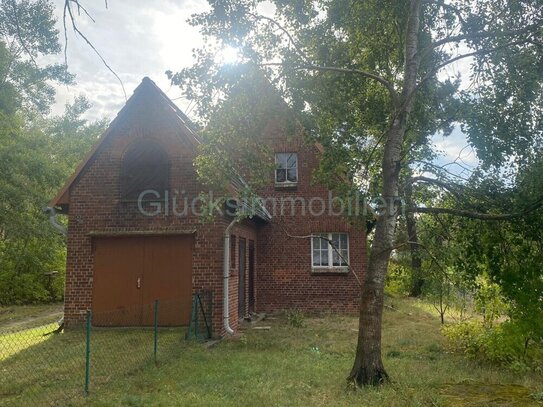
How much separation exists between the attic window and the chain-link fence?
2.89 metres

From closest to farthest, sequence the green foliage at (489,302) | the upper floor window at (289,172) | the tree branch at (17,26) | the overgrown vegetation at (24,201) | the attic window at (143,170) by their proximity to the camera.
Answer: the tree branch at (17,26) < the green foliage at (489,302) < the attic window at (143,170) < the upper floor window at (289,172) < the overgrown vegetation at (24,201)

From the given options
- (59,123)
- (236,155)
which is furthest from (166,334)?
(59,123)

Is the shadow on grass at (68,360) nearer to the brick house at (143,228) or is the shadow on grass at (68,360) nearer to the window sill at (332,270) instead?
the brick house at (143,228)

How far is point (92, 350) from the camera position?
10.1m

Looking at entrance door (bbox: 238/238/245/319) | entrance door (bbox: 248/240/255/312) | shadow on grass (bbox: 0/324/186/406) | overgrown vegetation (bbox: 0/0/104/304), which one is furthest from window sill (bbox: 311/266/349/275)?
overgrown vegetation (bbox: 0/0/104/304)

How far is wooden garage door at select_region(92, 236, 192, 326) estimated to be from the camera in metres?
12.4

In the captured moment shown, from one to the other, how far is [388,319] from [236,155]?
31.3 ft

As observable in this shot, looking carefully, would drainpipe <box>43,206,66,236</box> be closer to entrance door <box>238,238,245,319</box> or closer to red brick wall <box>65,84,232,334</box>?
red brick wall <box>65,84,232,334</box>

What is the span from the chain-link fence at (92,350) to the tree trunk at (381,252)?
3783 millimetres

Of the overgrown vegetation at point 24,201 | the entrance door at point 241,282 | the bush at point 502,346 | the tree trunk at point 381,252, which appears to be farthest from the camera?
the overgrown vegetation at point 24,201

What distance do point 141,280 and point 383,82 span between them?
7.86 m

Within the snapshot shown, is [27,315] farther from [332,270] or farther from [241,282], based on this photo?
[332,270]

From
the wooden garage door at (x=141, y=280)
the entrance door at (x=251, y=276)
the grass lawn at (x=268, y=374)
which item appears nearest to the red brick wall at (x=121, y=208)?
the wooden garage door at (x=141, y=280)

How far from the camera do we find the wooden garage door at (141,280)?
12.4 meters
